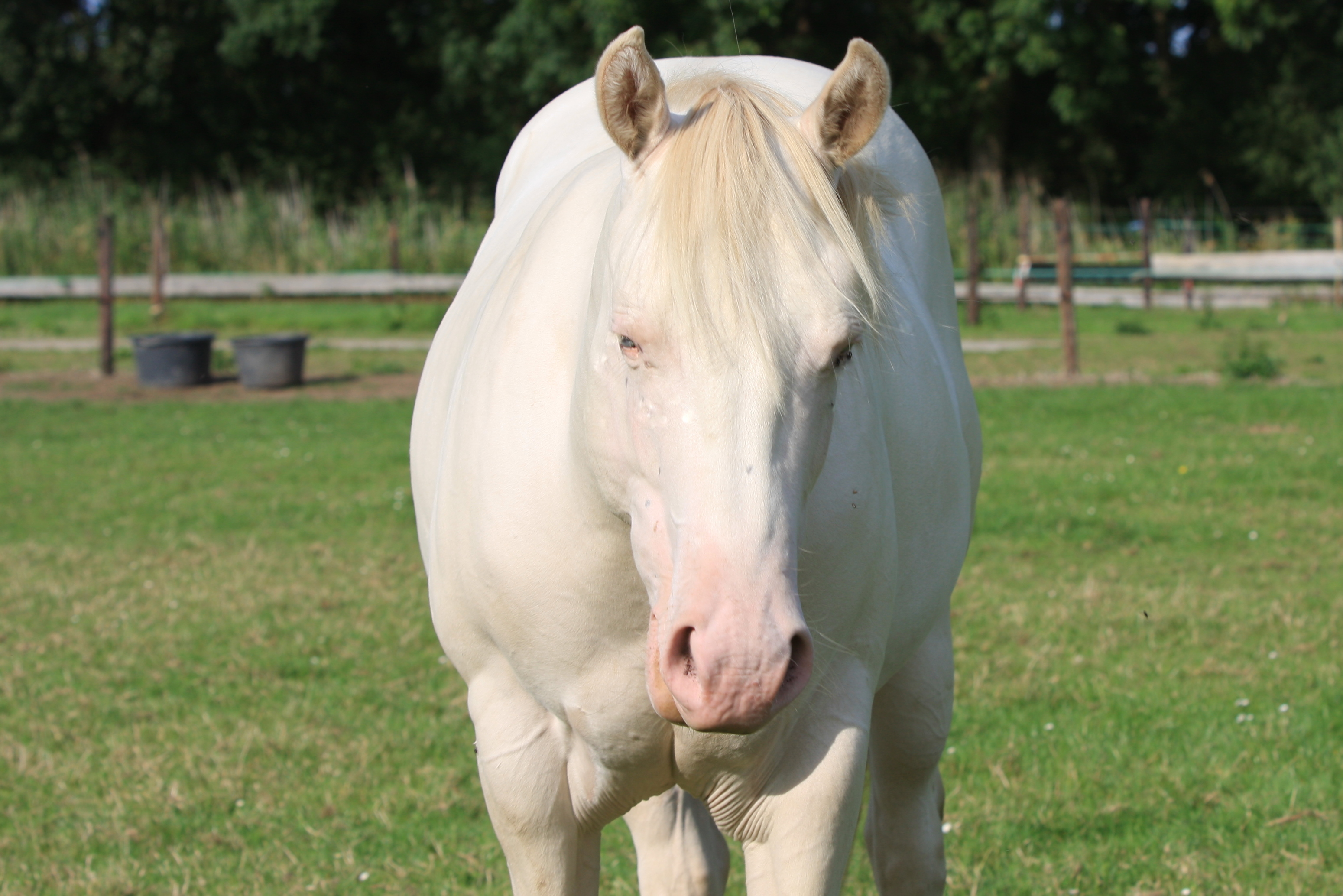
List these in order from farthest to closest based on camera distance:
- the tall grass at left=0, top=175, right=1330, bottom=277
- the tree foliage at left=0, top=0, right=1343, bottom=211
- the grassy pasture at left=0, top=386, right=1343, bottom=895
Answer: the tree foliage at left=0, top=0, right=1343, bottom=211, the tall grass at left=0, top=175, right=1330, bottom=277, the grassy pasture at left=0, top=386, right=1343, bottom=895

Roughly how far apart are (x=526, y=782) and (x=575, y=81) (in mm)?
22599

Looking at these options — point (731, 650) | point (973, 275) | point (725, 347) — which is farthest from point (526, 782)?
point (973, 275)

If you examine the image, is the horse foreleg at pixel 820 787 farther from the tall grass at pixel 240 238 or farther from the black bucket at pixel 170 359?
the tall grass at pixel 240 238

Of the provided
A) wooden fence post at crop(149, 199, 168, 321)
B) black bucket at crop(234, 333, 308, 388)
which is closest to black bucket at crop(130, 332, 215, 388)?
black bucket at crop(234, 333, 308, 388)

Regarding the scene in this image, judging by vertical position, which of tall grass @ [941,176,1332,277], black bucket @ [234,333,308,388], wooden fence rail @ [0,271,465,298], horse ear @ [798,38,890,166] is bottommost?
black bucket @ [234,333,308,388]

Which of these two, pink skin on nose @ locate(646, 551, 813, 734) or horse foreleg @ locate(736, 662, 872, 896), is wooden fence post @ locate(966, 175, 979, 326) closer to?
horse foreleg @ locate(736, 662, 872, 896)

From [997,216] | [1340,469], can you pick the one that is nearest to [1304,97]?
[997,216]

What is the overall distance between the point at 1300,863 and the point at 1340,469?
4.71 m

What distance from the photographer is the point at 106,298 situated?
12383mm

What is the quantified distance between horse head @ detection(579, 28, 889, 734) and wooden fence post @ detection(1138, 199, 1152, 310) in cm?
1760

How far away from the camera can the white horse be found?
56.9 inches

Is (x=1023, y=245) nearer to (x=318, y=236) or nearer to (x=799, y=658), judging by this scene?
(x=318, y=236)

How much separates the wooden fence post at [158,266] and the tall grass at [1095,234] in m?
11.9

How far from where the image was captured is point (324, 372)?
12.4 meters
